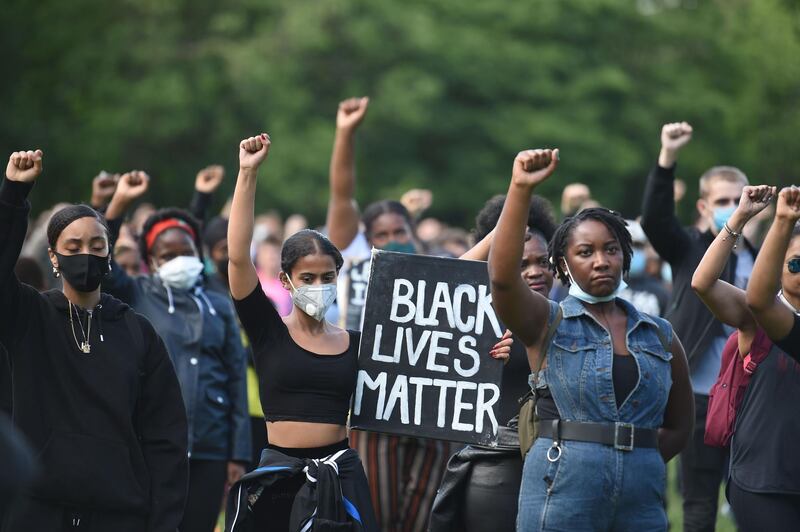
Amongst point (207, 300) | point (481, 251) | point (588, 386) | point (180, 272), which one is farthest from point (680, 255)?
point (588, 386)

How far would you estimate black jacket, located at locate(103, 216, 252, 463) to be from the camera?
8438mm

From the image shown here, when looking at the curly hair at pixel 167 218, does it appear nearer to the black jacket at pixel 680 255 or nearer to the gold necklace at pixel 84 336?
the gold necklace at pixel 84 336

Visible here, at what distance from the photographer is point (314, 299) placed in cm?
690

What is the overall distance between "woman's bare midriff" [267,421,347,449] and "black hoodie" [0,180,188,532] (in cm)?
47

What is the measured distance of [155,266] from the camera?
9000mm

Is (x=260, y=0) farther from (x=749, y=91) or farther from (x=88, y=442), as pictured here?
(x=88, y=442)

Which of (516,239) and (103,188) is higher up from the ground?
(103,188)

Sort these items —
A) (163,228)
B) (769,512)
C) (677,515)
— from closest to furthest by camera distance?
(769,512) < (163,228) < (677,515)

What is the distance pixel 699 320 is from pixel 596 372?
336 centimetres

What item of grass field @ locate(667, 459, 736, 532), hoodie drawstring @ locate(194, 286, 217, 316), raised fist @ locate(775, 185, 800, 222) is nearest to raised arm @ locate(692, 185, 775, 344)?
raised fist @ locate(775, 185, 800, 222)

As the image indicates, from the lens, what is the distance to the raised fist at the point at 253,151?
6.75 m

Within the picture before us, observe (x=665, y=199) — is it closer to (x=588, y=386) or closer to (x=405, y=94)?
(x=588, y=386)

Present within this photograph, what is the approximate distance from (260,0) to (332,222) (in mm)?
27015

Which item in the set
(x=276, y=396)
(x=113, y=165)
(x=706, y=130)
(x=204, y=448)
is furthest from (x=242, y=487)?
(x=706, y=130)
